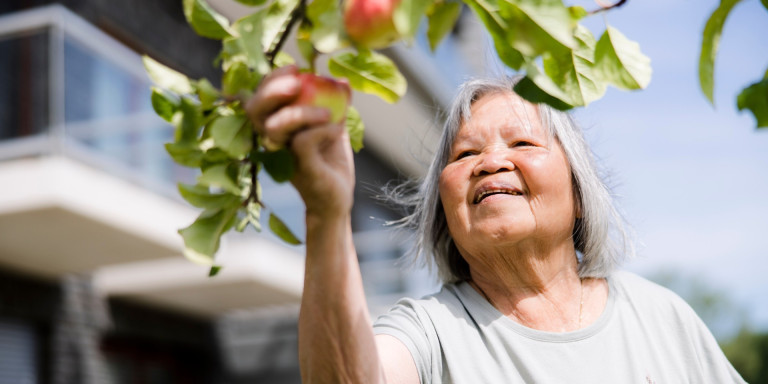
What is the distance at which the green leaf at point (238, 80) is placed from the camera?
843 mm

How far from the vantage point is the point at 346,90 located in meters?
0.87

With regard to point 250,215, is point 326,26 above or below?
above

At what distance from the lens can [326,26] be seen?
805 mm

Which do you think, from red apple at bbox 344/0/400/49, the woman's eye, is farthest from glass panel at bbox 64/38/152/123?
red apple at bbox 344/0/400/49

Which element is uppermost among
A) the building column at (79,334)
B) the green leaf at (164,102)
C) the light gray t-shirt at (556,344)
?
the green leaf at (164,102)

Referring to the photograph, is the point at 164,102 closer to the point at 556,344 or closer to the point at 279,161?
the point at 279,161

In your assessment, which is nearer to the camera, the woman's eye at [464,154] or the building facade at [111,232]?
the woman's eye at [464,154]

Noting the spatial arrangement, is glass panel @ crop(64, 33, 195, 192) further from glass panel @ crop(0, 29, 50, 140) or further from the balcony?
glass panel @ crop(0, 29, 50, 140)

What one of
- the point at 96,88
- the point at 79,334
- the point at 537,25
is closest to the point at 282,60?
the point at 537,25

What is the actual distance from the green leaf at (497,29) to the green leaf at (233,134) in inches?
10.1

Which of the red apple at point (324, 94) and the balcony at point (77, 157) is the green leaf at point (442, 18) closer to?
the red apple at point (324, 94)

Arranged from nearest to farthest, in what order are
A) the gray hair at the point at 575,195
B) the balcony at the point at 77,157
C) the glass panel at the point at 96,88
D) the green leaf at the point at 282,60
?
the green leaf at the point at 282,60 → the gray hair at the point at 575,195 → the balcony at the point at 77,157 → the glass panel at the point at 96,88

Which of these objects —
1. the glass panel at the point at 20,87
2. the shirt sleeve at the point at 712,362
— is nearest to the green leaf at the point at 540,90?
the shirt sleeve at the point at 712,362

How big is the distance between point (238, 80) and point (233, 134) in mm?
62
